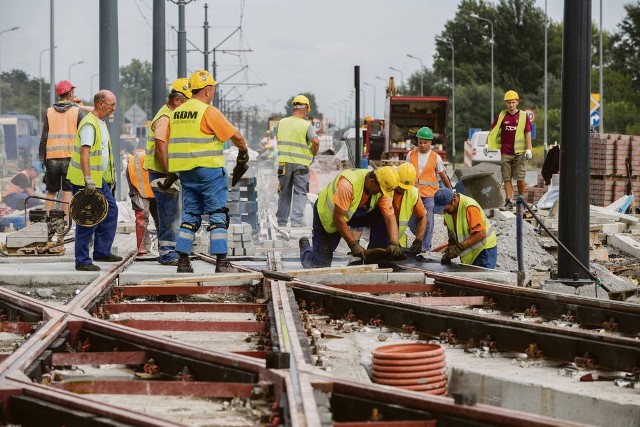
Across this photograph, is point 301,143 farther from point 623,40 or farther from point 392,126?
point 623,40

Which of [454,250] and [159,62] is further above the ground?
[159,62]

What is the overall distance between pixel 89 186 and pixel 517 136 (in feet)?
31.0

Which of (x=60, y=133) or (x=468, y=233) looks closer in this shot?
(x=468, y=233)

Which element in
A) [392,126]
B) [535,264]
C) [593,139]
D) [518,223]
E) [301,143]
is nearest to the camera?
[518,223]

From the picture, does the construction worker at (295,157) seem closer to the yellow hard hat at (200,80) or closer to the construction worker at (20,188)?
the yellow hard hat at (200,80)

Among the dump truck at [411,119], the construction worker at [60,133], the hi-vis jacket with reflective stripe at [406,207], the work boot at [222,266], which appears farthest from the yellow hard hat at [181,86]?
the dump truck at [411,119]

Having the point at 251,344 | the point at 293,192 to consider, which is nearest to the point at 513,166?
the point at 293,192

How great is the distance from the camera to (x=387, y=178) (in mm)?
11617

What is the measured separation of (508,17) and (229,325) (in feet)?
338

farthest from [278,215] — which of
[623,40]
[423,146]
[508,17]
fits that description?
[508,17]

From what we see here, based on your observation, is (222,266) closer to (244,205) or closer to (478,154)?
(244,205)

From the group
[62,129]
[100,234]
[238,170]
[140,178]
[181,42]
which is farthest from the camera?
[181,42]

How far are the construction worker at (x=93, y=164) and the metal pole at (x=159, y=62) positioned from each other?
12.1 meters

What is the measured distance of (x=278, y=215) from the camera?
62.2 feet
